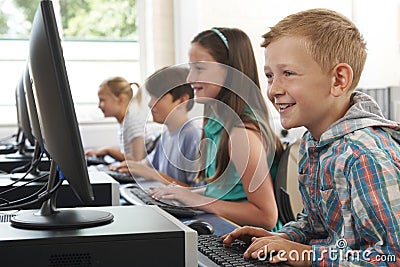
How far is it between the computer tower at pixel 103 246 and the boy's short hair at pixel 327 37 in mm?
473

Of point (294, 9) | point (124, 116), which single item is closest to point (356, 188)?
point (124, 116)

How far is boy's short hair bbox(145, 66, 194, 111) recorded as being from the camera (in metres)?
2.39

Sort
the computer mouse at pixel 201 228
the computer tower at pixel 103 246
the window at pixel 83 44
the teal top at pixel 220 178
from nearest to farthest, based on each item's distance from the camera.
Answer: the computer tower at pixel 103 246, the computer mouse at pixel 201 228, the teal top at pixel 220 178, the window at pixel 83 44

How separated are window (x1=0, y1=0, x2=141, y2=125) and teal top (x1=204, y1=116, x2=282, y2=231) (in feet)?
7.49

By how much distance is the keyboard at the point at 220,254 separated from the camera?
1.12 meters

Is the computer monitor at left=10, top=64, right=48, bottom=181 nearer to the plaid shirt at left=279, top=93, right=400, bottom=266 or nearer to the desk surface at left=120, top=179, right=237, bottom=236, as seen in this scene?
the desk surface at left=120, top=179, right=237, bottom=236

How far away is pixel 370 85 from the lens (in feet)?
13.4

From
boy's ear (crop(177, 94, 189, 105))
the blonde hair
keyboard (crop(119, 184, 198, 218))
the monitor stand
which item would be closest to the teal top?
→ keyboard (crop(119, 184, 198, 218))

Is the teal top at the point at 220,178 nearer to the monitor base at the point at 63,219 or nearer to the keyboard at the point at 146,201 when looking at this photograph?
the keyboard at the point at 146,201

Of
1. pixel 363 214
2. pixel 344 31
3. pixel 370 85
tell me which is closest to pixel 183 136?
pixel 344 31

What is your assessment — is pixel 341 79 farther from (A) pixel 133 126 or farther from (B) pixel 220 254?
(A) pixel 133 126

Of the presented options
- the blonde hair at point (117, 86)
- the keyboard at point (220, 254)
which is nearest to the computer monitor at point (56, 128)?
the keyboard at point (220, 254)

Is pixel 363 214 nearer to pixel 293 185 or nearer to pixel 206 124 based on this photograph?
pixel 206 124

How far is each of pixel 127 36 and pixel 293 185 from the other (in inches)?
89.2
